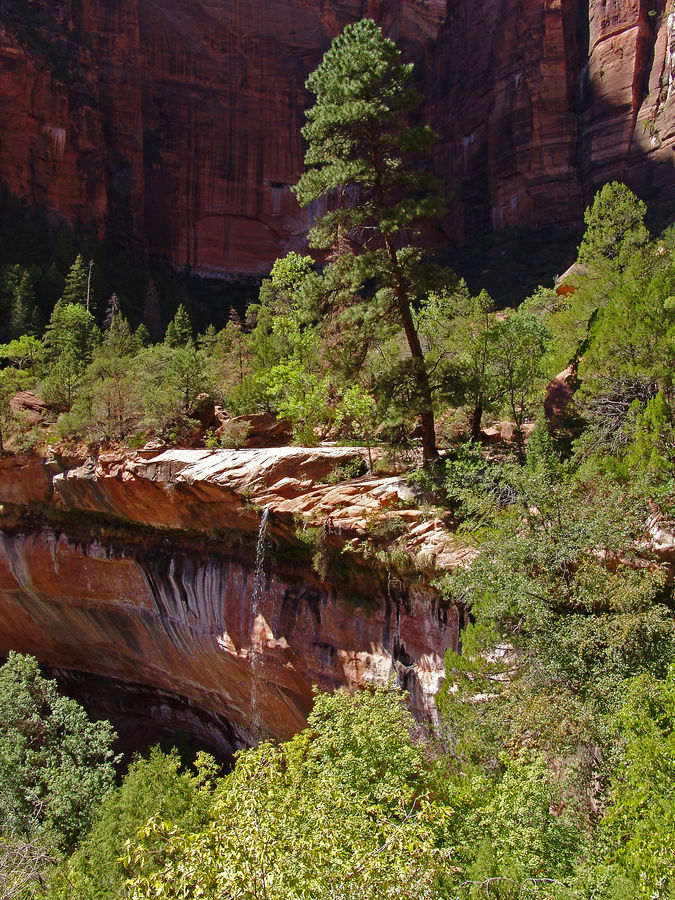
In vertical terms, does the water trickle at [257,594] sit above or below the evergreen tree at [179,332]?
below

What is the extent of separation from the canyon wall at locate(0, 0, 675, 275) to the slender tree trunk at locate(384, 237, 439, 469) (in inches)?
1422

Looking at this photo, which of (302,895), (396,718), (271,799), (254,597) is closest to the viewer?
(302,895)

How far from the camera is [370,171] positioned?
11.0m

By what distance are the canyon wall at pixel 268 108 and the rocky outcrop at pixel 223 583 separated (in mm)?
38420

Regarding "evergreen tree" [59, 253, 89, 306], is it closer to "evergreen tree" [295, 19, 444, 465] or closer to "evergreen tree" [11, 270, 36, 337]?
"evergreen tree" [11, 270, 36, 337]

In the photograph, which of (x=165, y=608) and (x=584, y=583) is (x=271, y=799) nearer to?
(x=584, y=583)

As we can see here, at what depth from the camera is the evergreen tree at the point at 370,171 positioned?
10328 mm

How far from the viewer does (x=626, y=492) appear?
799cm

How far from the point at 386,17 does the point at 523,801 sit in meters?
65.3

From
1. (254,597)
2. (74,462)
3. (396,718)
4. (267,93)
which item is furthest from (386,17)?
(396,718)

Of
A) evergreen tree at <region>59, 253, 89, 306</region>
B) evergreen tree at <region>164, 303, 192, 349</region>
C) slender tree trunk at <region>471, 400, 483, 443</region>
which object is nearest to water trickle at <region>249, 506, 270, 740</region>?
slender tree trunk at <region>471, 400, 483, 443</region>

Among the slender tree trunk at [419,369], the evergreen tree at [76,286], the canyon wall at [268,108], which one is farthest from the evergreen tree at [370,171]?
the canyon wall at [268,108]

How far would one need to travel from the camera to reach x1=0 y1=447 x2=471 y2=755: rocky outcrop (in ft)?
37.0

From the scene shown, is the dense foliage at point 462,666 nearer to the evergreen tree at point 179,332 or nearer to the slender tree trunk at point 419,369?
the slender tree trunk at point 419,369
